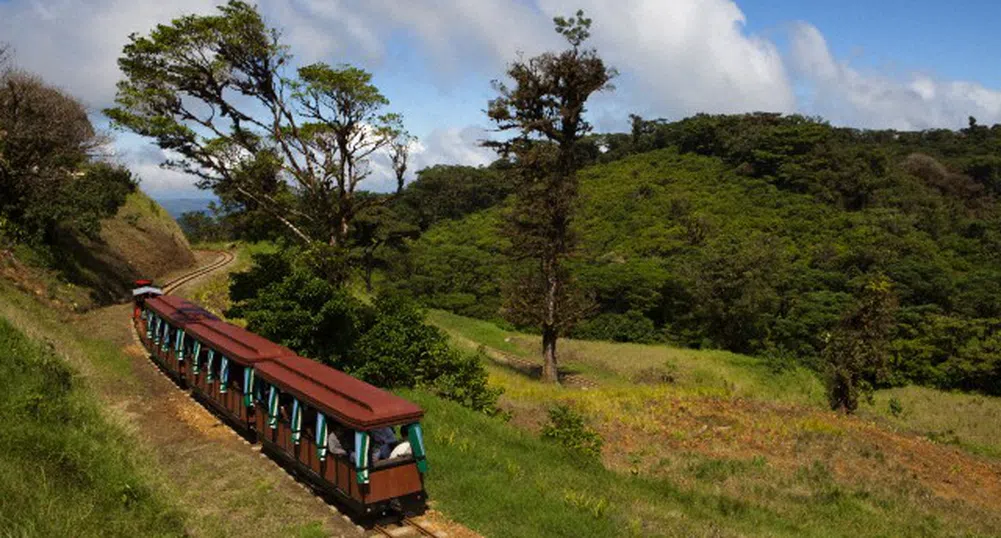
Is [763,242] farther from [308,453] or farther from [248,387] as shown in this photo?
[308,453]

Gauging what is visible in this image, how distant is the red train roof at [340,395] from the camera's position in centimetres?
1152

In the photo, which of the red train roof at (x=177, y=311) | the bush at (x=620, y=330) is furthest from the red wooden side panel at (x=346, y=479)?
the bush at (x=620, y=330)

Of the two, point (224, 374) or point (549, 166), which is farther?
point (549, 166)

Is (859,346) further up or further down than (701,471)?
further up

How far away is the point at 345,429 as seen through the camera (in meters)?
12.4

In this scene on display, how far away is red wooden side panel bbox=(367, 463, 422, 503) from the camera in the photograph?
1155 centimetres

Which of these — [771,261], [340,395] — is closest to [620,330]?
[771,261]

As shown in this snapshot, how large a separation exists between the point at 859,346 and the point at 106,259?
120 feet

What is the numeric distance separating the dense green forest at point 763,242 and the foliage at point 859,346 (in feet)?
8.94

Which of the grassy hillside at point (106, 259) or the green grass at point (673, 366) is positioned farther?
the green grass at point (673, 366)

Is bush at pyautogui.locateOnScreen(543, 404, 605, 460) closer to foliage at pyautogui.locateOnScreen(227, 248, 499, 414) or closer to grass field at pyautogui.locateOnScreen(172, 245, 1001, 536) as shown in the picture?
grass field at pyautogui.locateOnScreen(172, 245, 1001, 536)

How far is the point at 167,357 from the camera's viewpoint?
21.0m

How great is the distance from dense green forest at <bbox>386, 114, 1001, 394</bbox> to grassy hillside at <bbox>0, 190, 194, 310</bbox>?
62.4 feet

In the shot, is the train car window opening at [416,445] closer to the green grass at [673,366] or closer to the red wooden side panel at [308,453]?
the red wooden side panel at [308,453]
